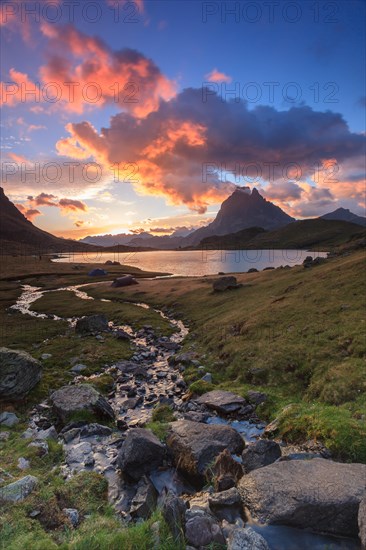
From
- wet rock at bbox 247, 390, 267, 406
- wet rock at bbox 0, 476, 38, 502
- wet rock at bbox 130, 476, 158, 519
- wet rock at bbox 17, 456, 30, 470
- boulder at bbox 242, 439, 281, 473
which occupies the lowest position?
wet rock at bbox 247, 390, 267, 406

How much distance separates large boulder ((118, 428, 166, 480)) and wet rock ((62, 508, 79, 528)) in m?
2.46

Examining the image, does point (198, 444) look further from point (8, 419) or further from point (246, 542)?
point (8, 419)

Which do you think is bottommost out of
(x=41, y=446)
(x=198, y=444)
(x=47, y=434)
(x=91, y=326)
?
(x=91, y=326)

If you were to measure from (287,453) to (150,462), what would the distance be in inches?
199

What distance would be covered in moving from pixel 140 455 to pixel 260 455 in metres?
4.24

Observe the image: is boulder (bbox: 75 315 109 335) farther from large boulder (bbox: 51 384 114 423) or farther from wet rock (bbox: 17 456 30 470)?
wet rock (bbox: 17 456 30 470)

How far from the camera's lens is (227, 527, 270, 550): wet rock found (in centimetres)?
667

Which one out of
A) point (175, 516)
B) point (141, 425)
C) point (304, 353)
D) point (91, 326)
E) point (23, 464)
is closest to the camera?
point (175, 516)

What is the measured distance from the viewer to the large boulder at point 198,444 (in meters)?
10.8

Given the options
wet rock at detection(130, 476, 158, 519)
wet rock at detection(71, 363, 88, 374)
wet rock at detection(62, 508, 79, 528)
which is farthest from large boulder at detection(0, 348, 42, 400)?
wet rock at detection(130, 476, 158, 519)

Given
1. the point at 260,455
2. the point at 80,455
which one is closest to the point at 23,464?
the point at 80,455

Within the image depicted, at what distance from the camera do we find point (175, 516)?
24.7ft

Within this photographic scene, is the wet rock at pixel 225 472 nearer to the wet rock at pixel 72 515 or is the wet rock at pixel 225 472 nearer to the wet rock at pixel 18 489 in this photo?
the wet rock at pixel 72 515

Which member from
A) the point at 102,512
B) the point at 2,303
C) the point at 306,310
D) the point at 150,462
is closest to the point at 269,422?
the point at 150,462
